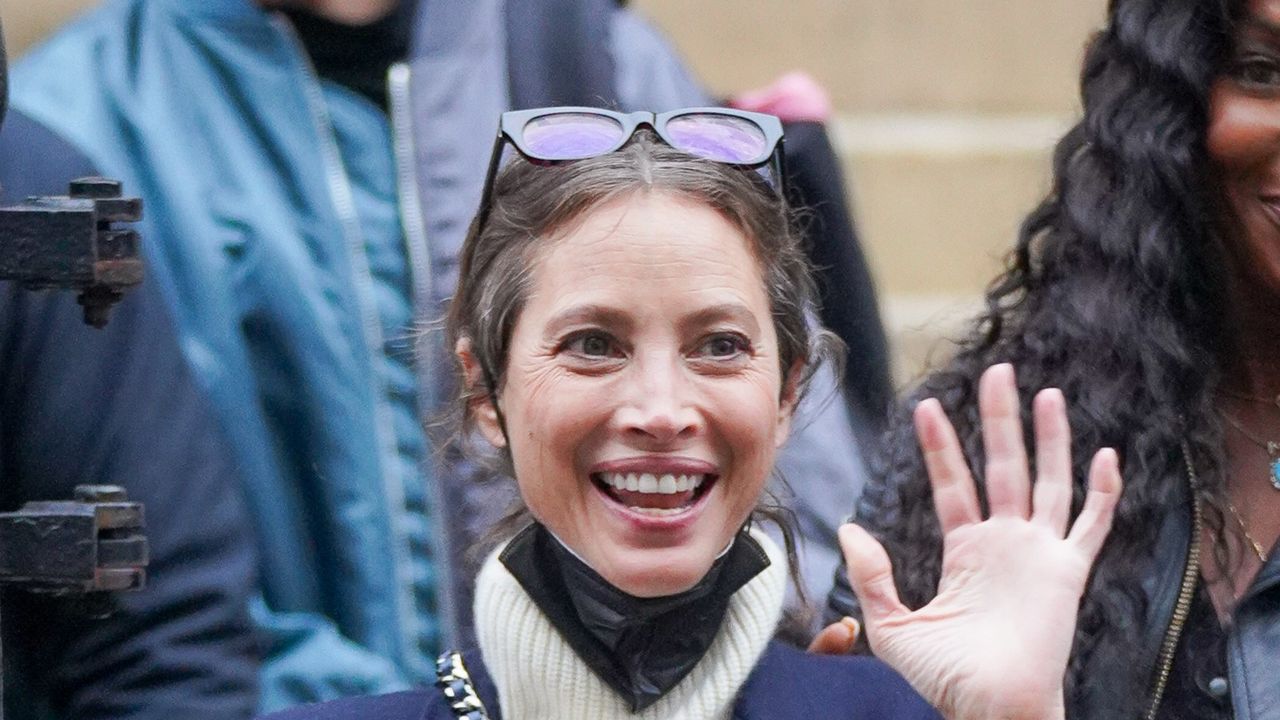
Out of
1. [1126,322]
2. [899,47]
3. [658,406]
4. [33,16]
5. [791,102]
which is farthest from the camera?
[899,47]

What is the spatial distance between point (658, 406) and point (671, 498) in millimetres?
98

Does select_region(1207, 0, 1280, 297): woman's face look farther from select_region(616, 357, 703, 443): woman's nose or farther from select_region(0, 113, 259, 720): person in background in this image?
select_region(0, 113, 259, 720): person in background

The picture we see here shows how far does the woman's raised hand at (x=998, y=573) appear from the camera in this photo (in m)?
2.28

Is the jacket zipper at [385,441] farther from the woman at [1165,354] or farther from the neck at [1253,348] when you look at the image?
the neck at [1253,348]

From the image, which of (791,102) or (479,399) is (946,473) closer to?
(479,399)

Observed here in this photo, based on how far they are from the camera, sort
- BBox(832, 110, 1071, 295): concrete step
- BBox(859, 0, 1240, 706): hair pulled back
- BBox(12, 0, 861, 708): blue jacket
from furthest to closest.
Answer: BBox(832, 110, 1071, 295): concrete step
BBox(12, 0, 861, 708): blue jacket
BBox(859, 0, 1240, 706): hair pulled back

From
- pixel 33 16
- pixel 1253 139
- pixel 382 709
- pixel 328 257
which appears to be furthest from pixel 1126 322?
pixel 33 16

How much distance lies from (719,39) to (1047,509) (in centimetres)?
384

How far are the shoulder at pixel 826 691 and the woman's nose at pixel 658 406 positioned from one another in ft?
0.87

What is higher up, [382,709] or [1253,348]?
[1253,348]

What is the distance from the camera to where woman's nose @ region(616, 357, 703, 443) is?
225 cm

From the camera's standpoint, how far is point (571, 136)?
2.43 metres

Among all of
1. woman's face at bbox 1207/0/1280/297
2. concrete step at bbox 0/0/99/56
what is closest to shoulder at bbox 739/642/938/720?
woman's face at bbox 1207/0/1280/297

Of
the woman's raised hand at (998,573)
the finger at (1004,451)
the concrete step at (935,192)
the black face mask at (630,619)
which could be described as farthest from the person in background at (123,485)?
the concrete step at (935,192)
